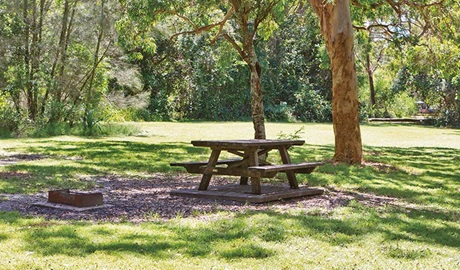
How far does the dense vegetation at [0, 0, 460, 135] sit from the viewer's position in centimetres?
2159

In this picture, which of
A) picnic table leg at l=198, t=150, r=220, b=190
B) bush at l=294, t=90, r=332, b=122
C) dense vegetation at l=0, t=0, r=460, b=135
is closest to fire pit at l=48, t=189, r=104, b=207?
picnic table leg at l=198, t=150, r=220, b=190

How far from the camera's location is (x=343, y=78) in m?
15.8

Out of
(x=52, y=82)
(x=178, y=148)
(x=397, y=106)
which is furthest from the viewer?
(x=397, y=106)

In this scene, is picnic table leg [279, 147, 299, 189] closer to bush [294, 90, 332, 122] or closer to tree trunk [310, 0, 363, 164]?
tree trunk [310, 0, 363, 164]

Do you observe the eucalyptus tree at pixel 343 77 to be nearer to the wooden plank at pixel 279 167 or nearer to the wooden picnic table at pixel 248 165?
the wooden picnic table at pixel 248 165

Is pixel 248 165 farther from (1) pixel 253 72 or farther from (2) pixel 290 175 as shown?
(1) pixel 253 72

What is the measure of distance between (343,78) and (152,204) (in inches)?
295

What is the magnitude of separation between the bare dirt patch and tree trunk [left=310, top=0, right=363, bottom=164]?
4.54m

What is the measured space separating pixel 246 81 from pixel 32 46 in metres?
19.2

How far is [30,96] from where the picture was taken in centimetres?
2559

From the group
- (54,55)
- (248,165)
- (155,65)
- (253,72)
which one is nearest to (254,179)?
(248,165)

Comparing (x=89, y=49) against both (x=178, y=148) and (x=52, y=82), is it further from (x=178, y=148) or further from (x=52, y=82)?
(x=178, y=148)

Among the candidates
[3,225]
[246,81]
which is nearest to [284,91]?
[246,81]

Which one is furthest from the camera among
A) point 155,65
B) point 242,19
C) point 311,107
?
point 311,107
